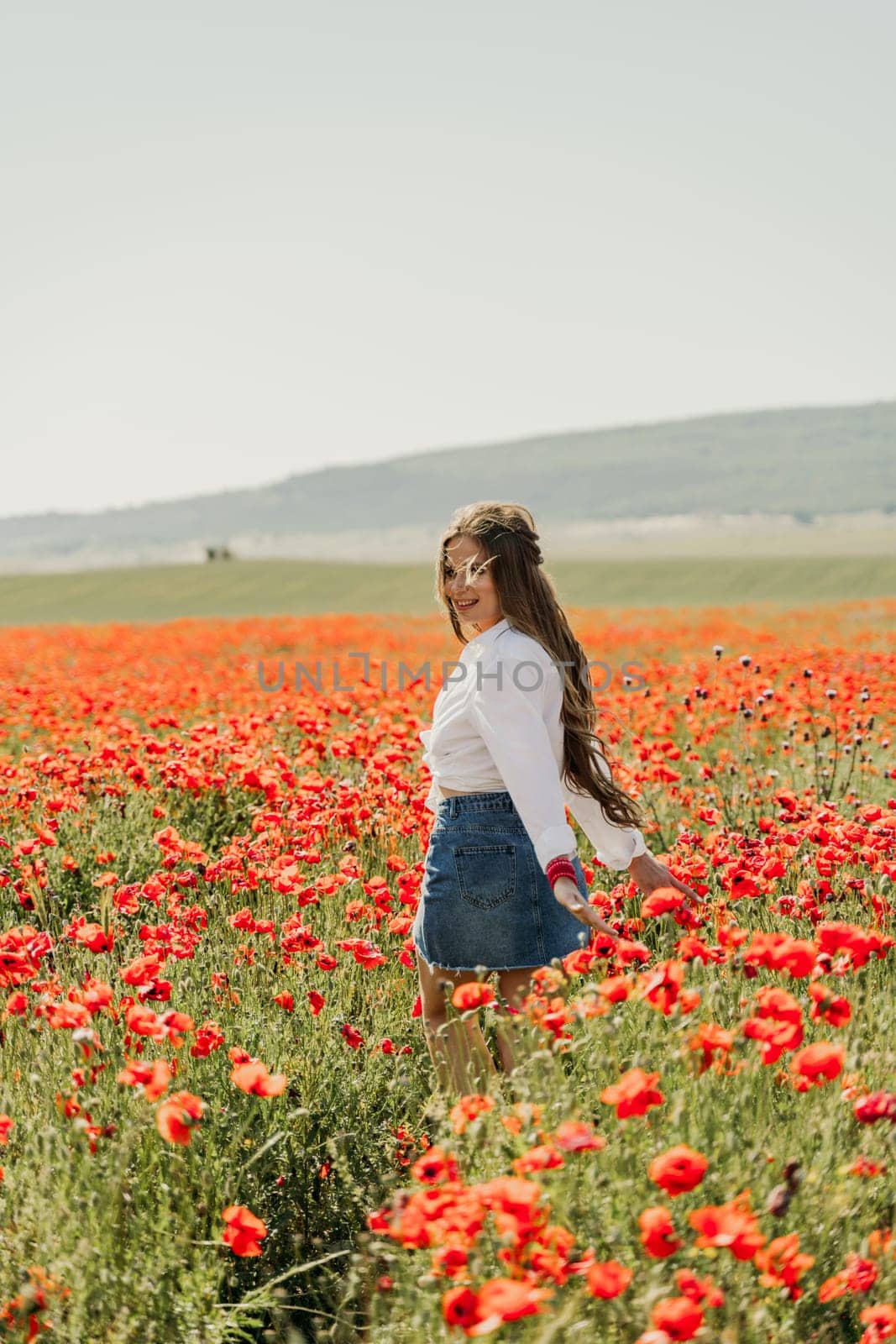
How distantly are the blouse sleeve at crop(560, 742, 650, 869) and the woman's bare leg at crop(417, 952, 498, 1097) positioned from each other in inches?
20.8

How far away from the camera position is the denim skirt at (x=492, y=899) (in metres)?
3.17

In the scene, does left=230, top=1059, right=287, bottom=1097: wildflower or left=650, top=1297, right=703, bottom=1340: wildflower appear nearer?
left=650, top=1297, right=703, bottom=1340: wildflower

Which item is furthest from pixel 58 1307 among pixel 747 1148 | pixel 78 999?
pixel 747 1148

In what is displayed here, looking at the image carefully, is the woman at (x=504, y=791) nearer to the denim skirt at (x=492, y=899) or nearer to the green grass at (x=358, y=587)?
the denim skirt at (x=492, y=899)

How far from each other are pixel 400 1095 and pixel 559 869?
1.21m

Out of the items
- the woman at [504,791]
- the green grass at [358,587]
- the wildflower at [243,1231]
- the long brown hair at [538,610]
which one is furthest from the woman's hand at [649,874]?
the green grass at [358,587]

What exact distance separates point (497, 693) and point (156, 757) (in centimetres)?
393

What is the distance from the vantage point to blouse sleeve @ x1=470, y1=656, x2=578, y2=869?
2945 mm

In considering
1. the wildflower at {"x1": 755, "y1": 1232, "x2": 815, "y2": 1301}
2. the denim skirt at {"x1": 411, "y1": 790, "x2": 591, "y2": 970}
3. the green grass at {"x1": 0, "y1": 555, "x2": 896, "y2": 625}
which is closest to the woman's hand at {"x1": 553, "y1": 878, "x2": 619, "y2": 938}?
the denim skirt at {"x1": 411, "y1": 790, "x2": 591, "y2": 970}

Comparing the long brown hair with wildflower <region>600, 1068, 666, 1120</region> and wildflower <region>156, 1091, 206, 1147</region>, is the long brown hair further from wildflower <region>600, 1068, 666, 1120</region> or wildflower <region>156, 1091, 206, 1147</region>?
wildflower <region>156, 1091, 206, 1147</region>

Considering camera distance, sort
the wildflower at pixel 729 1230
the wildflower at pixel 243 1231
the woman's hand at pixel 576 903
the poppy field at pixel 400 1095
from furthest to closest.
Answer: the woman's hand at pixel 576 903, the wildflower at pixel 243 1231, the poppy field at pixel 400 1095, the wildflower at pixel 729 1230

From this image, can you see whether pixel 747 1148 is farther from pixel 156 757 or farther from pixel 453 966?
pixel 156 757

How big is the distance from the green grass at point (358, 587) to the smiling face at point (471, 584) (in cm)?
3722

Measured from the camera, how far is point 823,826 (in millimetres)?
3979
